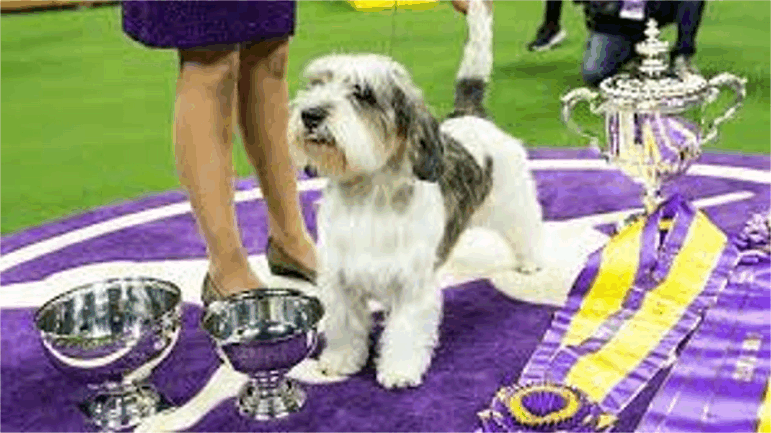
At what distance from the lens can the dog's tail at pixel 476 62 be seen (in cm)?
342

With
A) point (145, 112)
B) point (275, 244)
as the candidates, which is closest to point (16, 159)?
point (145, 112)

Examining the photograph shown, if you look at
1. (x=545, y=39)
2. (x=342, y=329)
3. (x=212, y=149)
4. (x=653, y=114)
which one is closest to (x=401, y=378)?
(x=342, y=329)

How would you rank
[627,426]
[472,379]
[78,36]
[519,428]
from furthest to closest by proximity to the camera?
1. [78,36]
2. [472,379]
3. [627,426]
4. [519,428]

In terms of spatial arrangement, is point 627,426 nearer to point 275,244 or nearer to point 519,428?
point 519,428

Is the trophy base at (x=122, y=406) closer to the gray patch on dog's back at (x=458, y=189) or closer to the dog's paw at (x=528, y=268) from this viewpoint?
the gray patch on dog's back at (x=458, y=189)

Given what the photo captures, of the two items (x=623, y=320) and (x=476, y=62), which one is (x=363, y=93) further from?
(x=623, y=320)

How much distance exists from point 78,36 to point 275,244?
15.7 ft

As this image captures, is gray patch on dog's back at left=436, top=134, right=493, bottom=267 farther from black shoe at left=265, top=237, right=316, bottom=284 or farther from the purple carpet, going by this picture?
black shoe at left=265, top=237, right=316, bottom=284

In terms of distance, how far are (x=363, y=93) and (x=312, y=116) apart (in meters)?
0.14

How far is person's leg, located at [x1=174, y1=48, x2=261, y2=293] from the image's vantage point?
11.0 ft

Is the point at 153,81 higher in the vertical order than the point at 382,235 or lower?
lower

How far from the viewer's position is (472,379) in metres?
3.13

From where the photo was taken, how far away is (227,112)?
11.3 ft

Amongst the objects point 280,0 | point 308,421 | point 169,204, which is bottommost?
point 169,204
